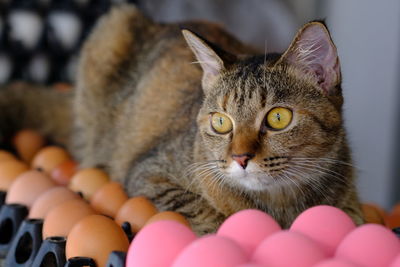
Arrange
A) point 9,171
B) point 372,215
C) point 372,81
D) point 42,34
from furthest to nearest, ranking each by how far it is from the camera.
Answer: point 372,81 → point 42,34 → point 9,171 → point 372,215

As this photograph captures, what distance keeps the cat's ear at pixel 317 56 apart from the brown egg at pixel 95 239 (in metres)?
0.53

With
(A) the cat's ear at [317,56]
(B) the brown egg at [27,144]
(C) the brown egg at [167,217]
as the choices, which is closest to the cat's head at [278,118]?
(A) the cat's ear at [317,56]

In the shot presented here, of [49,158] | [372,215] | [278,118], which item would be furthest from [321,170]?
[49,158]

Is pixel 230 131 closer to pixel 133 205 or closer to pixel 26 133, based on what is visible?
pixel 133 205

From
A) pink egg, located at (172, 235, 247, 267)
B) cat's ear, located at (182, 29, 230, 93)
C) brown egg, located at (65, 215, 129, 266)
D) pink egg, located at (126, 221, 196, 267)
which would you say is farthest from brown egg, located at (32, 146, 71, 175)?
pink egg, located at (172, 235, 247, 267)

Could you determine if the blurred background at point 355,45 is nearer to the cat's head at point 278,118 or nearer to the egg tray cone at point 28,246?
the egg tray cone at point 28,246

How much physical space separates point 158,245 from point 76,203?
0.44 meters

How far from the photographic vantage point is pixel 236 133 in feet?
4.47

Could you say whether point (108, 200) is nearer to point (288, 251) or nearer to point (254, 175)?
point (254, 175)

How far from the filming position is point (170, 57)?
2027mm

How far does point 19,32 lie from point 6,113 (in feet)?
1.34

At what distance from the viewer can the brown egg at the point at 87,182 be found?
1765mm

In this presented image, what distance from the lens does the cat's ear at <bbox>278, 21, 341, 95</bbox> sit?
1.35 meters

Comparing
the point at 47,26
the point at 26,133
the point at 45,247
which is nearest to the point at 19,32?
the point at 47,26
